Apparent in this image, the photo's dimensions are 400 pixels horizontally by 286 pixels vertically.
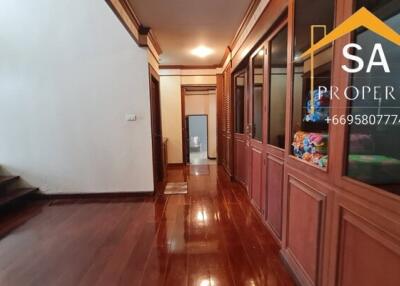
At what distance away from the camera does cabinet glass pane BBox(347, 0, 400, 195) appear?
981mm

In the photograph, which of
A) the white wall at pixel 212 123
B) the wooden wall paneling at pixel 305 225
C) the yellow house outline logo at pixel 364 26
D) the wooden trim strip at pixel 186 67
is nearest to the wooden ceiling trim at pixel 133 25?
the wooden trim strip at pixel 186 67

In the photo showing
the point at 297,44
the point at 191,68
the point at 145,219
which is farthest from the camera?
the point at 191,68

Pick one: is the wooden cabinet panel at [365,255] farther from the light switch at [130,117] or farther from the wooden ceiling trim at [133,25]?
the light switch at [130,117]

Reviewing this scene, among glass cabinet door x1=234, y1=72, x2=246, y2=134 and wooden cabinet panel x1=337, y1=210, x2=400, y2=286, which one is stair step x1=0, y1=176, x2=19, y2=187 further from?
wooden cabinet panel x1=337, y1=210, x2=400, y2=286

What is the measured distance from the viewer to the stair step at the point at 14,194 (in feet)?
11.0

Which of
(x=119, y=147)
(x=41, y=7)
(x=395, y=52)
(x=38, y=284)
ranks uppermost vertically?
(x=41, y=7)

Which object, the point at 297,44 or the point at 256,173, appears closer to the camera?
the point at 297,44

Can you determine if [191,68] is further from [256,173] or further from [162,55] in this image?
[256,173]

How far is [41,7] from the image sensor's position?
3.56m

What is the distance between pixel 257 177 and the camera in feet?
10.2

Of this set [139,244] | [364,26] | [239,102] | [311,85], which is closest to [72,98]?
[139,244]

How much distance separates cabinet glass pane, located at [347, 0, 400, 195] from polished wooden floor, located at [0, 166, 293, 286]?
124 centimetres

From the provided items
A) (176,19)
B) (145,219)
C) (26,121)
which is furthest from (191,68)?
(145,219)

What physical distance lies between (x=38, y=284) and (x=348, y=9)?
2877 millimetres
